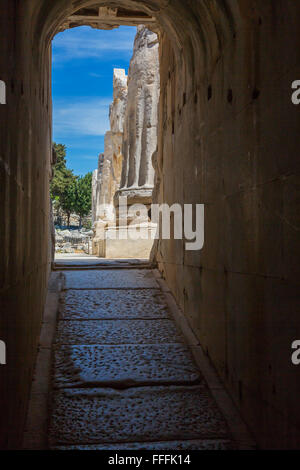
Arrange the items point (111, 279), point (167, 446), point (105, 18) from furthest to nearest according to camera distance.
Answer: point (105, 18)
point (111, 279)
point (167, 446)

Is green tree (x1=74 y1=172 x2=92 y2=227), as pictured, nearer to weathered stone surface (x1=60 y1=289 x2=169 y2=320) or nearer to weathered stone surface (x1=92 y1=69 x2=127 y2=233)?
weathered stone surface (x1=92 y1=69 x2=127 y2=233)

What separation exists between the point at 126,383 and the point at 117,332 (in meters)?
0.91

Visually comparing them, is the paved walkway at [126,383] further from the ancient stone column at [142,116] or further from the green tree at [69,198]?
the green tree at [69,198]

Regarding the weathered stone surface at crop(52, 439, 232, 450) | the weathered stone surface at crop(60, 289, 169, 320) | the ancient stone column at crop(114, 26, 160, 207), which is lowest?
the weathered stone surface at crop(52, 439, 232, 450)

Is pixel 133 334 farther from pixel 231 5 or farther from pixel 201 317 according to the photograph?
pixel 231 5

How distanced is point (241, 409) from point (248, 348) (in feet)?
1.69

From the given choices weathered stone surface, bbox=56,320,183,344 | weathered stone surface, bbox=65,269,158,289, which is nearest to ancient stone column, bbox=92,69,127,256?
weathered stone surface, bbox=65,269,158,289

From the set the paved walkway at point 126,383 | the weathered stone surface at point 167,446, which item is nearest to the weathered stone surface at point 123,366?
the paved walkway at point 126,383

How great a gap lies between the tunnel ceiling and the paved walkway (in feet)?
12.1

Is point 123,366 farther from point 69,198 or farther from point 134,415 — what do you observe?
point 69,198

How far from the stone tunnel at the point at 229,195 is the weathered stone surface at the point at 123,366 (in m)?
0.28

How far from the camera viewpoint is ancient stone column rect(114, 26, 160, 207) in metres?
9.87

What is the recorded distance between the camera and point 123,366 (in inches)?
152

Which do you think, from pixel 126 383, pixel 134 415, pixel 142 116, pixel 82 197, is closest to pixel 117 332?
pixel 126 383
